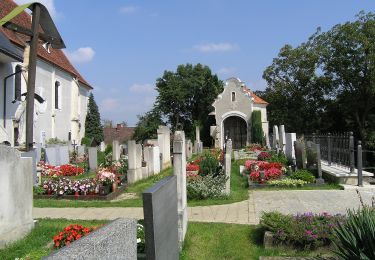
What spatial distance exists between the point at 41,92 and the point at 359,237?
79.9ft

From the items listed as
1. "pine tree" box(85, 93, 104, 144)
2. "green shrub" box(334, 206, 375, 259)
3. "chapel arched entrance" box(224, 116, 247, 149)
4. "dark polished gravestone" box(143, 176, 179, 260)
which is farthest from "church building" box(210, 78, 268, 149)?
"dark polished gravestone" box(143, 176, 179, 260)

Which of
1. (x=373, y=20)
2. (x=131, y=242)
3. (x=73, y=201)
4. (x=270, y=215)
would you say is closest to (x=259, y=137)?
(x=373, y=20)

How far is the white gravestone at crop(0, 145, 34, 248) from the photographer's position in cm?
701

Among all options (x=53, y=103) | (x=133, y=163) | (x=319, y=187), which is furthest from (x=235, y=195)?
(x=53, y=103)

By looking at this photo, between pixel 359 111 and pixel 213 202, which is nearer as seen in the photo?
pixel 213 202

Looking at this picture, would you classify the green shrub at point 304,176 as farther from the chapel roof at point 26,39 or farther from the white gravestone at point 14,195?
the chapel roof at point 26,39

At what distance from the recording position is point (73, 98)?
4381 cm

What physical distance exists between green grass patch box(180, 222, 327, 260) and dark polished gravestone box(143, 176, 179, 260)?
2.03 metres

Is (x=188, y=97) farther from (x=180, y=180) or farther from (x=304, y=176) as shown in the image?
(x=180, y=180)

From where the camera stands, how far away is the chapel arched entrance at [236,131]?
156ft

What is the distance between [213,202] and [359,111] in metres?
33.8

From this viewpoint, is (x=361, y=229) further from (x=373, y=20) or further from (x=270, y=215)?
(x=373, y=20)

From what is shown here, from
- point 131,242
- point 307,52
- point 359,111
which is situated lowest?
point 131,242

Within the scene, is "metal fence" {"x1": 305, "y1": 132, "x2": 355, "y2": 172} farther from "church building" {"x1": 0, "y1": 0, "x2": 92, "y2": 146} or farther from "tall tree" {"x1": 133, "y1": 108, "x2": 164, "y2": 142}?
"tall tree" {"x1": 133, "y1": 108, "x2": 164, "y2": 142}
